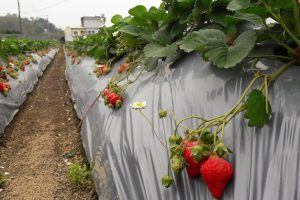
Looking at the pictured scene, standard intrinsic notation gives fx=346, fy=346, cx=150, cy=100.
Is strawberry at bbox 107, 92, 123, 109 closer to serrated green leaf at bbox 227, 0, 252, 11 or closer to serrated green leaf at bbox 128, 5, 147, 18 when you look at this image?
serrated green leaf at bbox 128, 5, 147, 18

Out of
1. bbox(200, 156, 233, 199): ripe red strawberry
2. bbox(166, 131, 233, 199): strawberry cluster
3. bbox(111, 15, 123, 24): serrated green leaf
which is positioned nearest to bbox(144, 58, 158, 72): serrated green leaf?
bbox(166, 131, 233, 199): strawberry cluster

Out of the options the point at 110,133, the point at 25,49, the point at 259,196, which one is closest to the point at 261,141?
the point at 259,196

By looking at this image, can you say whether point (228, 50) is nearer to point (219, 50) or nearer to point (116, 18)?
point (219, 50)

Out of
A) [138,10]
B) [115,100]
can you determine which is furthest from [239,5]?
[115,100]

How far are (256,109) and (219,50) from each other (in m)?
0.34

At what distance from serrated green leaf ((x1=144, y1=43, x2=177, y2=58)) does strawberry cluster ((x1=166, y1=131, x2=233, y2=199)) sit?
76 centimetres

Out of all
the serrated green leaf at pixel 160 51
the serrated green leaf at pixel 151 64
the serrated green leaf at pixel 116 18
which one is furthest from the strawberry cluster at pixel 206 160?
the serrated green leaf at pixel 116 18

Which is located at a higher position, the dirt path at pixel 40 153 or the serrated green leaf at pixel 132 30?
the serrated green leaf at pixel 132 30

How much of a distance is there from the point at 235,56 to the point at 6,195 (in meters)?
2.01

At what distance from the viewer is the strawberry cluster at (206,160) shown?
1019 millimetres

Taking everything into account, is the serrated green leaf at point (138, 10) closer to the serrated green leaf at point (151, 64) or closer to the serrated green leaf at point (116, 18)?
the serrated green leaf at point (151, 64)

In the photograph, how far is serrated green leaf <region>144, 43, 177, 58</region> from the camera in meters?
1.83

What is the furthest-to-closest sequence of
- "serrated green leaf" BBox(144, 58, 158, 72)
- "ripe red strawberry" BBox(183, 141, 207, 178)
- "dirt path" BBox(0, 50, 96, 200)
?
"dirt path" BBox(0, 50, 96, 200) → "serrated green leaf" BBox(144, 58, 158, 72) → "ripe red strawberry" BBox(183, 141, 207, 178)

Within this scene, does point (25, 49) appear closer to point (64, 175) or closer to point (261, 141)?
point (64, 175)
